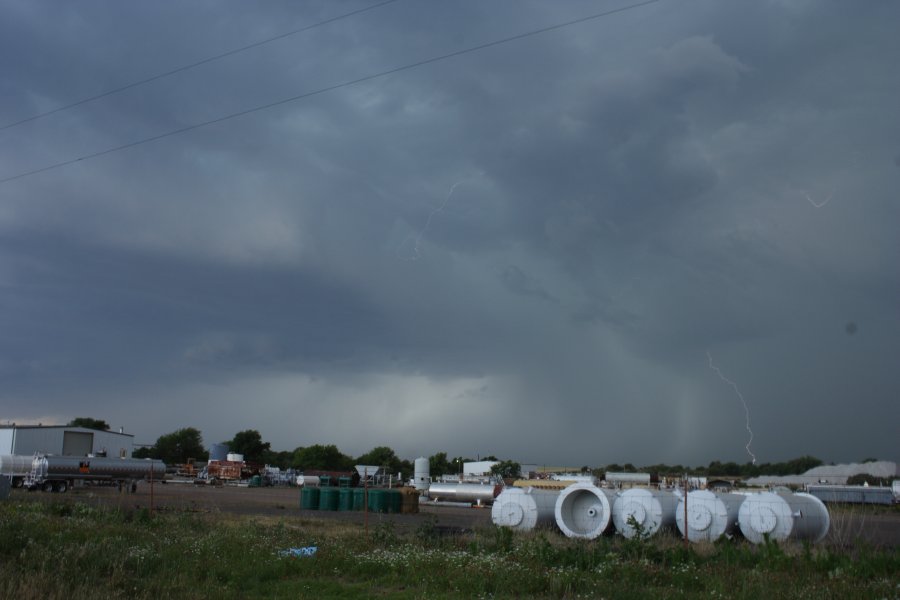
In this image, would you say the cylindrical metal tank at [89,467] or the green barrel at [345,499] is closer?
the green barrel at [345,499]

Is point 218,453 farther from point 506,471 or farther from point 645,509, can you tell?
point 645,509

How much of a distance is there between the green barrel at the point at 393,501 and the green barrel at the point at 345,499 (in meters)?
2.31

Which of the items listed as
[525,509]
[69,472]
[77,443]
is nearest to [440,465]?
[77,443]

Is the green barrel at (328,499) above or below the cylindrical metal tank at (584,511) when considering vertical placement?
below

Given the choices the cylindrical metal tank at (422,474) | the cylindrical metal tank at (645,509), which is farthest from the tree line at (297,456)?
the cylindrical metal tank at (645,509)

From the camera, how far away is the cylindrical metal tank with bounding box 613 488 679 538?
26828 millimetres

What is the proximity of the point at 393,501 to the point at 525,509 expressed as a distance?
20.5m

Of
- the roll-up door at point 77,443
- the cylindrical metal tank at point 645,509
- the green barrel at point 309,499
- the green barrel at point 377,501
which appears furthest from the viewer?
the roll-up door at point 77,443

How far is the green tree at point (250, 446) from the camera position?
166 m

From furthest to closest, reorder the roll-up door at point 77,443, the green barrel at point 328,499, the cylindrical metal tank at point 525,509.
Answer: the roll-up door at point 77,443, the green barrel at point 328,499, the cylindrical metal tank at point 525,509

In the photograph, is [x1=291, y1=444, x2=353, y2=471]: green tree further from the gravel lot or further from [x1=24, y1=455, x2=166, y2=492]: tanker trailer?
the gravel lot

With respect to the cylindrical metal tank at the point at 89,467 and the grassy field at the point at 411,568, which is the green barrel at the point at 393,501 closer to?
the cylindrical metal tank at the point at 89,467

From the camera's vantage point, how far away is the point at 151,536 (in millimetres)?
22281

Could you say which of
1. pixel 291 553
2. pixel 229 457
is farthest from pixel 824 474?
pixel 291 553
